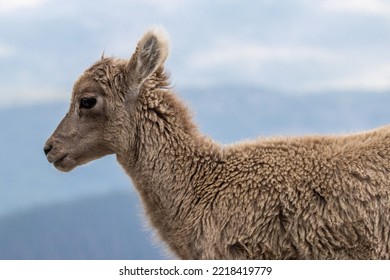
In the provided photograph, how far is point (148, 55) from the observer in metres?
13.9

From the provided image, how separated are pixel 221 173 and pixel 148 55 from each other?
6.51 feet

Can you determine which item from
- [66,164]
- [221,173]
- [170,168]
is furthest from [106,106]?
[221,173]

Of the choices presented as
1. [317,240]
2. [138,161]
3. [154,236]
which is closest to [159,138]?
[138,161]

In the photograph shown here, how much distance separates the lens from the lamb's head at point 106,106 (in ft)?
45.5

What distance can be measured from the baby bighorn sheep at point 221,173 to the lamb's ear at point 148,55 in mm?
14

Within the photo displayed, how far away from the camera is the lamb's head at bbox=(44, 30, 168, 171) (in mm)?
13875

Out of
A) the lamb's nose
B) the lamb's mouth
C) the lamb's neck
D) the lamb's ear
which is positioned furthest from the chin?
the lamb's ear

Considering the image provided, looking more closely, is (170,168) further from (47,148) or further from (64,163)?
(47,148)

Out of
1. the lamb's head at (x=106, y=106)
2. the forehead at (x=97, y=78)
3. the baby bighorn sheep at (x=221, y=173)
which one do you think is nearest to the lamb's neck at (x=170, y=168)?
the baby bighorn sheep at (x=221, y=173)

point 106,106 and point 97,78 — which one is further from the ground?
point 97,78

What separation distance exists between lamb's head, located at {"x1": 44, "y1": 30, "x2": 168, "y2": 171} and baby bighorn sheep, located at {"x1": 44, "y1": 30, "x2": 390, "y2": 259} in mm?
14

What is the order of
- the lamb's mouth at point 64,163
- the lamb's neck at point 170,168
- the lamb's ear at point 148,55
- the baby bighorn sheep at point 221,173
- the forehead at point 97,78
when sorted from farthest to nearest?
1. the lamb's mouth at point 64,163
2. the forehead at point 97,78
3. the lamb's ear at point 148,55
4. the lamb's neck at point 170,168
5. the baby bighorn sheep at point 221,173

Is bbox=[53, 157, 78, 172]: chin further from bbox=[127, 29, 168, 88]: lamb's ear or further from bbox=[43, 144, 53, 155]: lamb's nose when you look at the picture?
bbox=[127, 29, 168, 88]: lamb's ear

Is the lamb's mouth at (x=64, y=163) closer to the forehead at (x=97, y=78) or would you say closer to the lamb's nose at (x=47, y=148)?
the lamb's nose at (x=47, y=148)
